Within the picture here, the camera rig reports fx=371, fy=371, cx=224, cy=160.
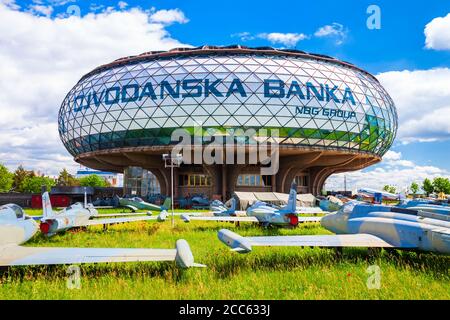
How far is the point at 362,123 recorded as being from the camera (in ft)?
182

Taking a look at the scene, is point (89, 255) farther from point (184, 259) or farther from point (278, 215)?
point (278, 215)

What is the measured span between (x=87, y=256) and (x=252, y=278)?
4.51 meters

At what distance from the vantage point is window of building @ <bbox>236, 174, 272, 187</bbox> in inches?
2320

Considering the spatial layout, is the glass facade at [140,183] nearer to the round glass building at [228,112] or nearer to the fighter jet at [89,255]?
the round glass building at [228,112]

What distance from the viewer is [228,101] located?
4894cm

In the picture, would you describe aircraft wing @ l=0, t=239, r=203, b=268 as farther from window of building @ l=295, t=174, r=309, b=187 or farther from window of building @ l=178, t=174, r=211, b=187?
window of building @ l=295, t=174, r=309, b=187

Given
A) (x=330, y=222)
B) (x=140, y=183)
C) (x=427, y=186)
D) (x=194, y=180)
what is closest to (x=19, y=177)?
(x=140, y=183)

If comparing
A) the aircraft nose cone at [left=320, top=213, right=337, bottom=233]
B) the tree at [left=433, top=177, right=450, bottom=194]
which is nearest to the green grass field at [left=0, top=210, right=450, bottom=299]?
the aircraft nose cone at [left=320, top=213, right=337, bottom=233]

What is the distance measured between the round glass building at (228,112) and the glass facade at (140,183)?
17.8ft

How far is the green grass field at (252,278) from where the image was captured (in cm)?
877

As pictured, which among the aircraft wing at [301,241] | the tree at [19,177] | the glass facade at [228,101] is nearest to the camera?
the aircraft wing at [301,241]

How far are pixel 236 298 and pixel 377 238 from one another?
646 centimetres

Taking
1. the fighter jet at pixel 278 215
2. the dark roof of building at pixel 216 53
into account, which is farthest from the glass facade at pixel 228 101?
the fighter jet at pixel 278 215
